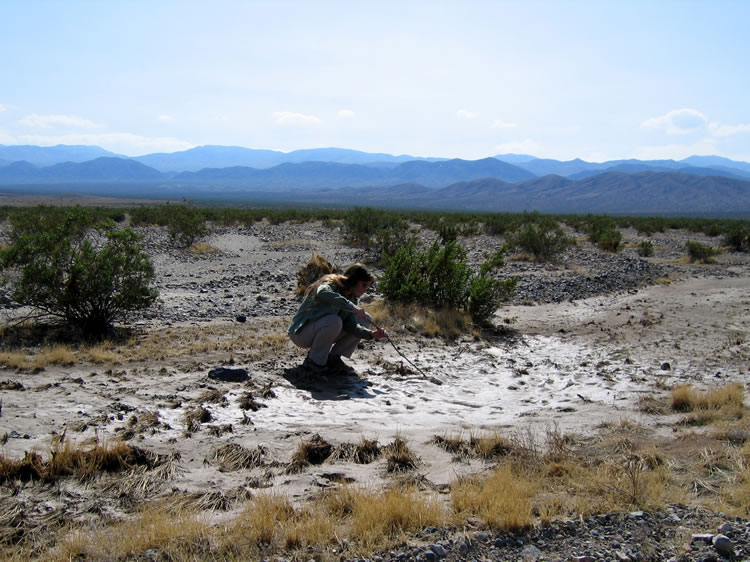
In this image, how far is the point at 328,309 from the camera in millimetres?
6082

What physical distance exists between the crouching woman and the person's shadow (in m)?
0.11

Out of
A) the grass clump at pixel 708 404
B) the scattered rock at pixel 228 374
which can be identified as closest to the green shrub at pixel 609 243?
the grass clump at pixel 708 404

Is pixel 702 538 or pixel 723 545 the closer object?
pixel 723 545

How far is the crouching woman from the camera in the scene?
19.5 ft

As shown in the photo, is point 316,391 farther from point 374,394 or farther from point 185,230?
point 185,230

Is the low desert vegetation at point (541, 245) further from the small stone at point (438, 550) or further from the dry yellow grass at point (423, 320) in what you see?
the small stone at point (438, 550)

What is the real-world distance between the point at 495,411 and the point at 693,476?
2021mm

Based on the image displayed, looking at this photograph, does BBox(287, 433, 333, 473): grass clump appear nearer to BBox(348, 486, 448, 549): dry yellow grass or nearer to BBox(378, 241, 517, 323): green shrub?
BBox(348, 486, 448, 549): dry yellow grass

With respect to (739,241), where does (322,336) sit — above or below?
below

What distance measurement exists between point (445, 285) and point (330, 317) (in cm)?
432

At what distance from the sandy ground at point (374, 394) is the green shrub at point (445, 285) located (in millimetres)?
579

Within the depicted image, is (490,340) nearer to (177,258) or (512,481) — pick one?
(512,481)

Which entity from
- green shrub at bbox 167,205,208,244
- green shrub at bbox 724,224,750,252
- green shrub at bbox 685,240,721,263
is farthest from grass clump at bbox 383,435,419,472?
green shrub at bbox 724,224,750,252

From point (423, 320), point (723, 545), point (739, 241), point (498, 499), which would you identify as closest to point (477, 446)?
point (498, 499)
